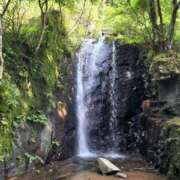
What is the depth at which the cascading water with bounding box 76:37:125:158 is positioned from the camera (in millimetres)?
11352

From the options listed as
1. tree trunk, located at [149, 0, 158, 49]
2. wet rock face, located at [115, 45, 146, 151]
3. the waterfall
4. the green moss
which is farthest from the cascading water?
the green moss

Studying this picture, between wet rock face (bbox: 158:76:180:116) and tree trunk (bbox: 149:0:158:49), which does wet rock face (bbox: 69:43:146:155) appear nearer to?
tree trunk (bbox: 149:0:158:49)

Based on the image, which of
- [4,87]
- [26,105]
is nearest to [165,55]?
[26,105]

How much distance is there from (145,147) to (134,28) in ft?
13.4

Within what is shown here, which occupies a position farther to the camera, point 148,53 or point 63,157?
point 148,53

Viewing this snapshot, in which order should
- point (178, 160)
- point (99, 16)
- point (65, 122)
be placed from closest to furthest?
point (178, 160) < point (65, 122) < point (99, 16)

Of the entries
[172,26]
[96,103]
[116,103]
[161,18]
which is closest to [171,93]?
[172,26]

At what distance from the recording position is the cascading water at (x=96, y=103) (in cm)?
1135

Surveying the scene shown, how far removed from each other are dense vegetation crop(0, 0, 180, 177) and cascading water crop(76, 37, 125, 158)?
31.2 inches

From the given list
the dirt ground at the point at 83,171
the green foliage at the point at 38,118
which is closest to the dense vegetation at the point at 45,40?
the green foliage at the point at 38,118

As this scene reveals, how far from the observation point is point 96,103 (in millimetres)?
11844

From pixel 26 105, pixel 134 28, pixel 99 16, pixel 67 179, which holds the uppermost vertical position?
pixel 99 16

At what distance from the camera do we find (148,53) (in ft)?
38.6

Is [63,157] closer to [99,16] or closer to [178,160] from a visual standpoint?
[178,160]
